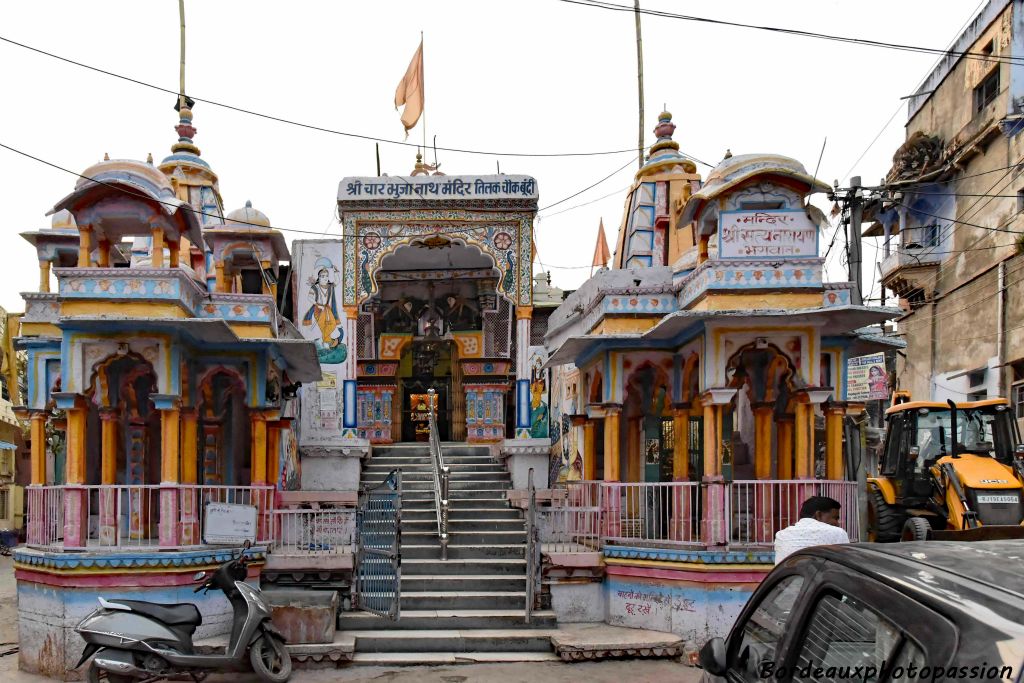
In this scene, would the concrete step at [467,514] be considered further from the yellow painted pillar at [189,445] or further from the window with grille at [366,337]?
the window with grille at [366,337]

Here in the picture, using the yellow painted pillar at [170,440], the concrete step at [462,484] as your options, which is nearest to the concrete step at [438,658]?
the yellow painted pillar at [170,440]

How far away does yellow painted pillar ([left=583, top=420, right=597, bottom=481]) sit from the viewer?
14.0m

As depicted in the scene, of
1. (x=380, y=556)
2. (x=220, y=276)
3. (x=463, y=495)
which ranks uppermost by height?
(x=220, y=276)

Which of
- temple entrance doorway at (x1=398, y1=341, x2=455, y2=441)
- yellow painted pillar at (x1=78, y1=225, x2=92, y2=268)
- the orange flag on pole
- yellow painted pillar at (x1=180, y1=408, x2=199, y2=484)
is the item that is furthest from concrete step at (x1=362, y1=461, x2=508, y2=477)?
the orange flag on pole

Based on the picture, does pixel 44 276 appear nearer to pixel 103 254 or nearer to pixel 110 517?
pixel 103 254

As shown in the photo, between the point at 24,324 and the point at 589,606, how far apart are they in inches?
335

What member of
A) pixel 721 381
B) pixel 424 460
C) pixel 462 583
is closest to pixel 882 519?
pixel 721 381

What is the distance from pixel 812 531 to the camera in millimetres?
6305

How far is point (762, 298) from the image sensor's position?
10648 millimetres

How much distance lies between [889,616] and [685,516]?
8.50 m

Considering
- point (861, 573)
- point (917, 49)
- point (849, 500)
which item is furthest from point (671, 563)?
point (861, 573)

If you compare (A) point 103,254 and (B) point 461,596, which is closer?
(B) point 461,596

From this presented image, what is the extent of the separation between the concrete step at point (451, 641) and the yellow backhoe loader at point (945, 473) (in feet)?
17.4

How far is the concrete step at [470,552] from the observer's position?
11695mm
